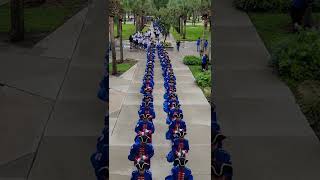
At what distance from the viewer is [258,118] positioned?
8.66 meters

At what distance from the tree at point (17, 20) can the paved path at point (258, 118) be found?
448cm

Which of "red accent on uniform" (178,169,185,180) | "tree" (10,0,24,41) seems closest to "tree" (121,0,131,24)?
"red accent on uniform" (178,169,185,180)

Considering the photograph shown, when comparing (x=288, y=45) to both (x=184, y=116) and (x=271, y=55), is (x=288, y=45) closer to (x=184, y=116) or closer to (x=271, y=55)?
(x=271, y=55)

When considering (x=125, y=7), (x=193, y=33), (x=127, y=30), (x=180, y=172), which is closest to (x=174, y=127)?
(x=180, y=172)

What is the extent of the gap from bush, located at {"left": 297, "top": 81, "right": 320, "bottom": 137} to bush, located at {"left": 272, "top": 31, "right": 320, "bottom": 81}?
238 millimetres

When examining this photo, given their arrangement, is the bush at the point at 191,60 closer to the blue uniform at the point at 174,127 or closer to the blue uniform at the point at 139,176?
the blue uniform at the point at 174,127

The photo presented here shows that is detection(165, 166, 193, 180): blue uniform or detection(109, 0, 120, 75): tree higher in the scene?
detection(109, 0, 120, 75): tree

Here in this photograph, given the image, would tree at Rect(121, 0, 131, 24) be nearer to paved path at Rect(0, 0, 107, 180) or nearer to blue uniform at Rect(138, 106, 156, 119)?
paved path at Rect(0, 0, 107, 180)

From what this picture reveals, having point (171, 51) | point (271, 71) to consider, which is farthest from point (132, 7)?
point (271, 71)

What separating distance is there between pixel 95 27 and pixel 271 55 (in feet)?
12.5

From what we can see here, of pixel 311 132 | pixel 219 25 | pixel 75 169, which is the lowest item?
pixel 75 169

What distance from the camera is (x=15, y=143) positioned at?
845 centimetres

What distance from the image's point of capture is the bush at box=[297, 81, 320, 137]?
334 inches

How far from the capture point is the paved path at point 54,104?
803 cm
